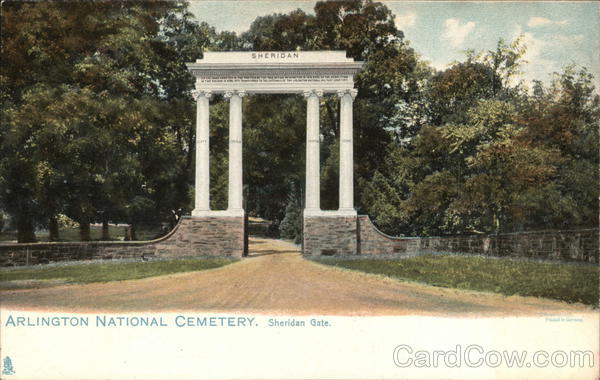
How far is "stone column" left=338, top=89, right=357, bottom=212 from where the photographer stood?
2133 centimetres

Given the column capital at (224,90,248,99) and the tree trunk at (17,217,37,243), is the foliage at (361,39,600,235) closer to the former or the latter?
the column capital at (224,90,248,99)

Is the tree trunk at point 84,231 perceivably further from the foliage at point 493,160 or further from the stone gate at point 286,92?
the foliage at point 493,160

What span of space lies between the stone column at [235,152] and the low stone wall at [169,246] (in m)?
1.16

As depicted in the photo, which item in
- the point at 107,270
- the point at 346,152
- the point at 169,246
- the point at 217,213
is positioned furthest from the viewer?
the point at 346,152

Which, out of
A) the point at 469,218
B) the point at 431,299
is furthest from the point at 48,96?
the point at 469,218

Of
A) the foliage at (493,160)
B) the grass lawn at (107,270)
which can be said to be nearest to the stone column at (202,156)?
the grass lawn at (107,270)

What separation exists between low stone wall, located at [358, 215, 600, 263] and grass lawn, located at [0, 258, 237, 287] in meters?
5.56

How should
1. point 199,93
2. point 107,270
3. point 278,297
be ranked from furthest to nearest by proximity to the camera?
point 199,93
point 107,270
point 278,297

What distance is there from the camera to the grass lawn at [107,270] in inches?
607

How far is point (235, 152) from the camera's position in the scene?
2169 cm

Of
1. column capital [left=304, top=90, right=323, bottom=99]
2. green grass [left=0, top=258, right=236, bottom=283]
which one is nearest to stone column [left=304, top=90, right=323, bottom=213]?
column capital [left=304, top=90, right=323, bottom=99]

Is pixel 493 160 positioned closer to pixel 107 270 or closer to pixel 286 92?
pixel 286 92

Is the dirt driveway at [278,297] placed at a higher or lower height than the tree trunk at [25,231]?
lower

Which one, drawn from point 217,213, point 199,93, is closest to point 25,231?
point 217,213
